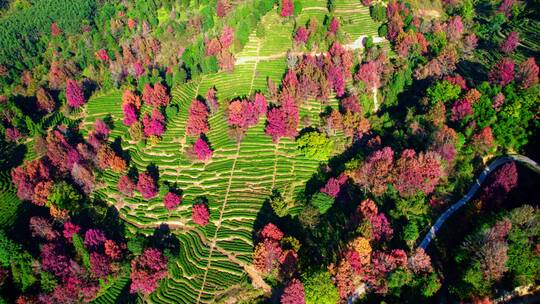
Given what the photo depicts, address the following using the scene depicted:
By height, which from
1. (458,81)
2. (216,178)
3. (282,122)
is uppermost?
(458,81)

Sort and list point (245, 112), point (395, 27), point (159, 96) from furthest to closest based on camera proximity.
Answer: point (395, 27) < point (159, 96) < point (245, 112)

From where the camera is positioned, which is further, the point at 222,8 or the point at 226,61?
the point at 222,8

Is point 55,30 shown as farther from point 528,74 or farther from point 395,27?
point 528,74

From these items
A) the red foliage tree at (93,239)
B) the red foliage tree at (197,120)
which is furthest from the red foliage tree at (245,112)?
the red foliage tree at (93,239)

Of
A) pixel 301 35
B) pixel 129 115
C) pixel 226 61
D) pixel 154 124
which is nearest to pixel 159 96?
pixel 129 115

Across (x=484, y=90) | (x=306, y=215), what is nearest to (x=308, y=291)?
(x=306, y=215)

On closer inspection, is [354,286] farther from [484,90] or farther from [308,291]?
[484,90]
